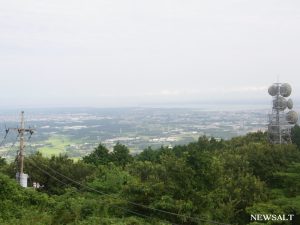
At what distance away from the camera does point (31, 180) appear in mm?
28547

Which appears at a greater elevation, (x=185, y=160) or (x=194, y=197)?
(x=185, y=160)

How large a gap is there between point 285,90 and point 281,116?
229 cm

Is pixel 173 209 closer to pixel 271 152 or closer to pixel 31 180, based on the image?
pixel 271 152

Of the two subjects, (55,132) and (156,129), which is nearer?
(55,132)

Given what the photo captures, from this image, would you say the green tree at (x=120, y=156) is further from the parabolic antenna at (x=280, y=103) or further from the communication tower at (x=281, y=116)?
the parabolic antenna at (x=280, y=103)

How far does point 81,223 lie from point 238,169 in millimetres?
10773

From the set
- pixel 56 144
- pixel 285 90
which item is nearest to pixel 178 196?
pixel 285 90

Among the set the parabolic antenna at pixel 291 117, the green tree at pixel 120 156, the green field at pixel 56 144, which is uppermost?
the parabolic antenna at pixel 291 117

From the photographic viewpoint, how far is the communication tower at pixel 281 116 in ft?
109

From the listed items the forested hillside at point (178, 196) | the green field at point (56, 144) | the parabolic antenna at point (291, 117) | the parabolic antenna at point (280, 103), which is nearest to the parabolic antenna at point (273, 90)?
the parabolic antenna at point (280, 103)

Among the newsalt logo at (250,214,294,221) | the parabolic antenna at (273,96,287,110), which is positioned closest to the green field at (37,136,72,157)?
the parabolic antenna at (273,96,287,110)

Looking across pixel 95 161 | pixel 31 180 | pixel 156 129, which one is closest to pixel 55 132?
pixel 156 129

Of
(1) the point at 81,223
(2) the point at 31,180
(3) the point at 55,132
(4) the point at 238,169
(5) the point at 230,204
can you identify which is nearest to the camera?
(1) the point at 81,223

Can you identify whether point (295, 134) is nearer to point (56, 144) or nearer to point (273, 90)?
point (273, 90)
